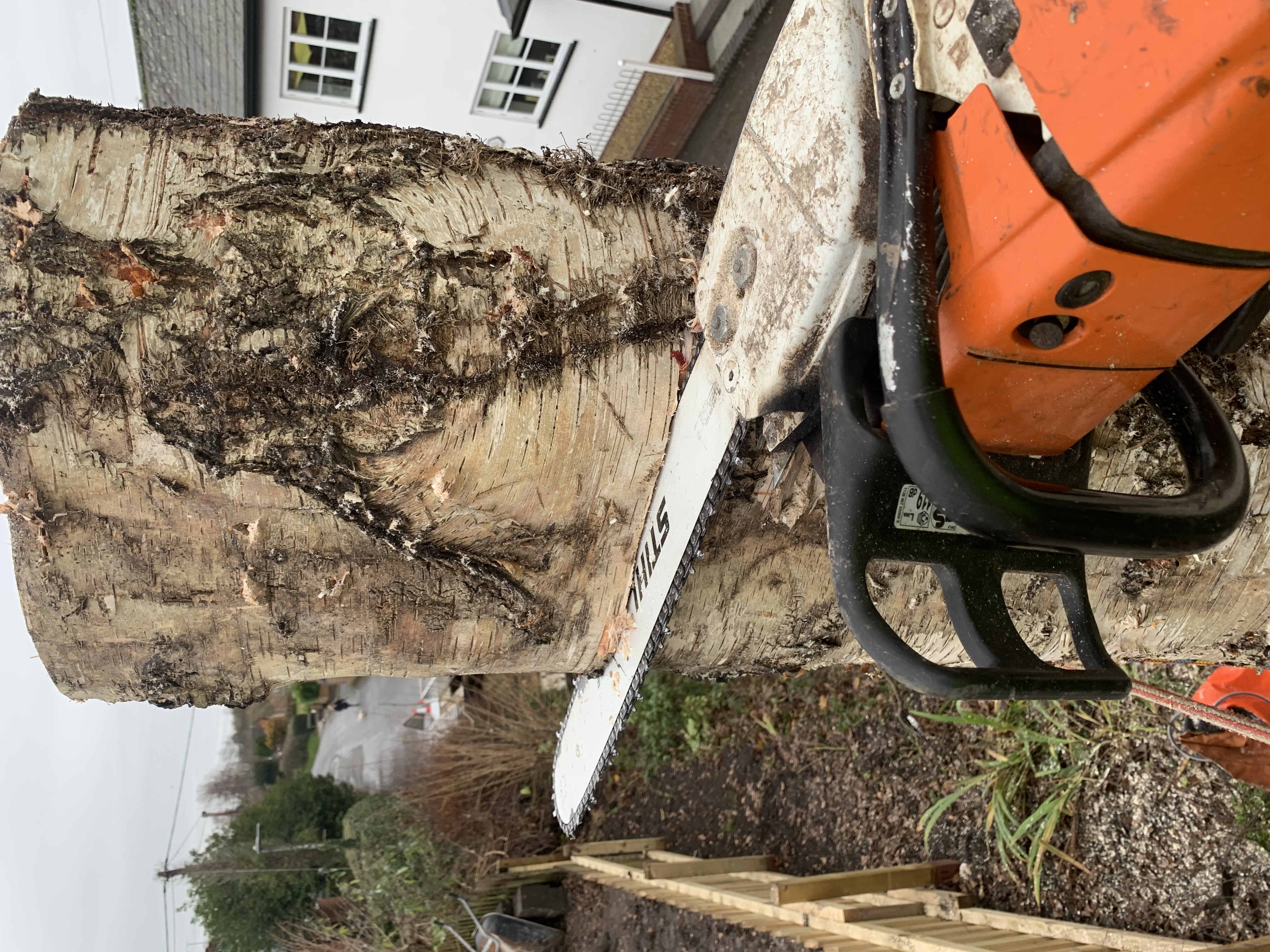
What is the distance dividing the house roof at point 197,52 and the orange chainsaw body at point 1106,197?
254 inches

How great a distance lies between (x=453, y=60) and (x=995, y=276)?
767 centimetres

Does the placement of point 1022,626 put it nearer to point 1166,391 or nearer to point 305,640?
point 1166,391

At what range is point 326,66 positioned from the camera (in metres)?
7.34

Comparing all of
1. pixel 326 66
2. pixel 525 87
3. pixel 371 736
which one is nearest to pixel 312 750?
pixel 371 736

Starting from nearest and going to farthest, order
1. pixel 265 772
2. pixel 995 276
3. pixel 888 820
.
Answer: pixel 995 276, pixel 888 820, pixel 265 772

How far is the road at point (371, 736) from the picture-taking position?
34.3 ft

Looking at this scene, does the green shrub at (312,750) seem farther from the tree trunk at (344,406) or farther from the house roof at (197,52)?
the tree trunk at (344,406)

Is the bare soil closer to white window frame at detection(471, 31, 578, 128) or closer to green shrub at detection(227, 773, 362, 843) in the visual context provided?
green shrub at detection(227, 773, 362, 843)

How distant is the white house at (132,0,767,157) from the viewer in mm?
6664

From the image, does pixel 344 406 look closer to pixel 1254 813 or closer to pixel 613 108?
pixel 1254 813

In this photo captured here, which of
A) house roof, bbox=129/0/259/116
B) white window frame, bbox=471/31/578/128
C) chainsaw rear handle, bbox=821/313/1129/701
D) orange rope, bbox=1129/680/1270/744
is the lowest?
orange rope, bbox=1129/680/1270/744

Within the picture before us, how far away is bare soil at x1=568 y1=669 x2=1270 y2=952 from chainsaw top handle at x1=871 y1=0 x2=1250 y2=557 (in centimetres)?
259

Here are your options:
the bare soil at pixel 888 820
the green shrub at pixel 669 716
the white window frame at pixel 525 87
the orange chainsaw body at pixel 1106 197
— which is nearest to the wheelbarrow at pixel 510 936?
the bare soil at pixel 888 820

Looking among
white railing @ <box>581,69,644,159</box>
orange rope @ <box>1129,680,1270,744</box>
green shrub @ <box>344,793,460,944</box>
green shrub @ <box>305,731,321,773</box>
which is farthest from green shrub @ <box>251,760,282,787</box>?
orange rope @ <box>1129,680,1270,744</box>
